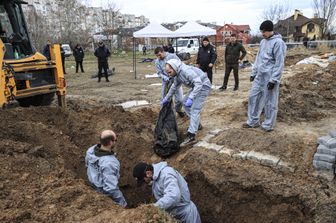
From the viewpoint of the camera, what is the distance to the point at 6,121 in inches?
227

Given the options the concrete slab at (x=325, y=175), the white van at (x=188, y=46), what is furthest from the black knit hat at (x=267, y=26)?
the white van at (x=188, y=46)

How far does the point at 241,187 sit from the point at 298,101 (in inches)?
152

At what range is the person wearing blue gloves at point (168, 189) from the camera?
357 centimetres

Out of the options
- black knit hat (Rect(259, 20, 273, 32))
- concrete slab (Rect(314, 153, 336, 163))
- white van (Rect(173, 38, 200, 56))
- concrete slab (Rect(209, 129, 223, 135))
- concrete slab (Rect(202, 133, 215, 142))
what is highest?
black knit hat (Rect(259, 20, 273, 32))

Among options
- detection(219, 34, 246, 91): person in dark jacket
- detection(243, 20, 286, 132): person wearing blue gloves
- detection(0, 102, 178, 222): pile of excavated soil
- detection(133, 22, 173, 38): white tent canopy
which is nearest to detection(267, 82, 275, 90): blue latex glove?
detection(243, 20, 286, 132): person wearing blue gloves

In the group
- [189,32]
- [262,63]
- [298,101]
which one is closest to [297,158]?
[262,63]

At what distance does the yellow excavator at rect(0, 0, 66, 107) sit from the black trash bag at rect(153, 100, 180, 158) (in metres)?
2.85

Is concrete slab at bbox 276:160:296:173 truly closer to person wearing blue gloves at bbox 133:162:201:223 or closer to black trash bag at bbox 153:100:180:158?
person wearing blue gloves at bbox 133:162:201:223

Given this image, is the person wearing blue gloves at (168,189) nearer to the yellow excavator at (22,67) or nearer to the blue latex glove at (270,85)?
the blue latex glove at (270,85)

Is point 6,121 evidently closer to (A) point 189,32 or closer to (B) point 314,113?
(B) point 314,113

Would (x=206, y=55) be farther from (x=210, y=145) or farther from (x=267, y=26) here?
(x=210, y=145)

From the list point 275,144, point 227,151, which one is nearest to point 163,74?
point 227,151

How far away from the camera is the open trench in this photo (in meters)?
4.00

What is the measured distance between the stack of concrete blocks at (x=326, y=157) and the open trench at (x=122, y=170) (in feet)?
1.88
